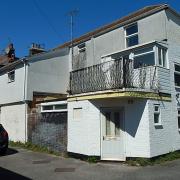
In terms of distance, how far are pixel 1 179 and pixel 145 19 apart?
450 inches

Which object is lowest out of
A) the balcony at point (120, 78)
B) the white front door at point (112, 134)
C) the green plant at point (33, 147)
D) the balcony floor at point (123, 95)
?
the green plant at point (33, 147)

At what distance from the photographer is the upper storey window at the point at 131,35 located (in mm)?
17828

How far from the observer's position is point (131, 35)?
712 inches

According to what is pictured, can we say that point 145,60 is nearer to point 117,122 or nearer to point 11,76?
point 117,122

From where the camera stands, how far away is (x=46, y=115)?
17.4 m

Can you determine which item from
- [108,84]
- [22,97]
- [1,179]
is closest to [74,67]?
[22,97]

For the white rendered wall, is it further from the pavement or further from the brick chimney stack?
the brick chimney stack

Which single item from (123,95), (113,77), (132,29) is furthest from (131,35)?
(123,95)

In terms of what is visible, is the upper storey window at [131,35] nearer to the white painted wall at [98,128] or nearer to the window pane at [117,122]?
the white painted wall at [98,128]

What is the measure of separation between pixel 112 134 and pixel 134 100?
183cm

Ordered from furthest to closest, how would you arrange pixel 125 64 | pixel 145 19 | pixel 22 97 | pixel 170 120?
pixel 22 97 → pixel 145 19 → pixel 170 120 → pixel 125 64

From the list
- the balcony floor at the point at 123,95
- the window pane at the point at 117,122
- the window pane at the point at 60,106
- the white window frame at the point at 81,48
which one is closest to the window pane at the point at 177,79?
the balcony floor at the point at 123,95

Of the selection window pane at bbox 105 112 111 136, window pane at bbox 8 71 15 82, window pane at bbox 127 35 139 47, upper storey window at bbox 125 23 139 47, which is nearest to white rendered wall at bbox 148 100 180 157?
window pane at bbox 105 112 111 136

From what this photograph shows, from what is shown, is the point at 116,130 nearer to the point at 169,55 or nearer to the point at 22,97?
the point at 169,55
